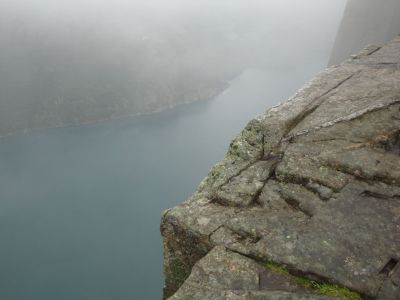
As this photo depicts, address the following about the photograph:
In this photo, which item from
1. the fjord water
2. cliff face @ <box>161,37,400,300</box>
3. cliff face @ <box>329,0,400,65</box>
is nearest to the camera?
cliff face @ <box>161,37,400,300</box>

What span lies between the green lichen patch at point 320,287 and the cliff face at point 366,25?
59390 millimetres

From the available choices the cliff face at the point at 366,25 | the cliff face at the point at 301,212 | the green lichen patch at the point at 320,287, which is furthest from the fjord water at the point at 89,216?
the green lichen patch at the point at 320,287

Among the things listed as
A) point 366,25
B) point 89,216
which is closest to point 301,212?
point 366,25

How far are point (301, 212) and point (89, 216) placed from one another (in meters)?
142

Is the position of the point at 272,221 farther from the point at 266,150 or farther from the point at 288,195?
the point at 266,150

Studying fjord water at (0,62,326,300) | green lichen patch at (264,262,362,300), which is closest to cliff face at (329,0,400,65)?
green lichen patch at (264,262,362,300)

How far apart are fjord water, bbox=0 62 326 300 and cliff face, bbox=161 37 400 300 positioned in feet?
325

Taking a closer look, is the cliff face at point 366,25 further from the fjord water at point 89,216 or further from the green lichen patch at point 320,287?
the fjord water at point 89,216

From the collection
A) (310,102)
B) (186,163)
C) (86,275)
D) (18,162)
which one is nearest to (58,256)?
(86,275)

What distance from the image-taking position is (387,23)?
64.8 meters

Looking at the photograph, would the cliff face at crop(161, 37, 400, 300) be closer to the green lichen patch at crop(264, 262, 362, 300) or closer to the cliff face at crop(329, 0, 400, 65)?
the green lichen patch at crop(264, 262, 362, 300)

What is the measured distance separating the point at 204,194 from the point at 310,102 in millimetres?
6209

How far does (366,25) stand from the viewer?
75.0 m

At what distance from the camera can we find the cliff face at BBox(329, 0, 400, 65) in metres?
62.5
